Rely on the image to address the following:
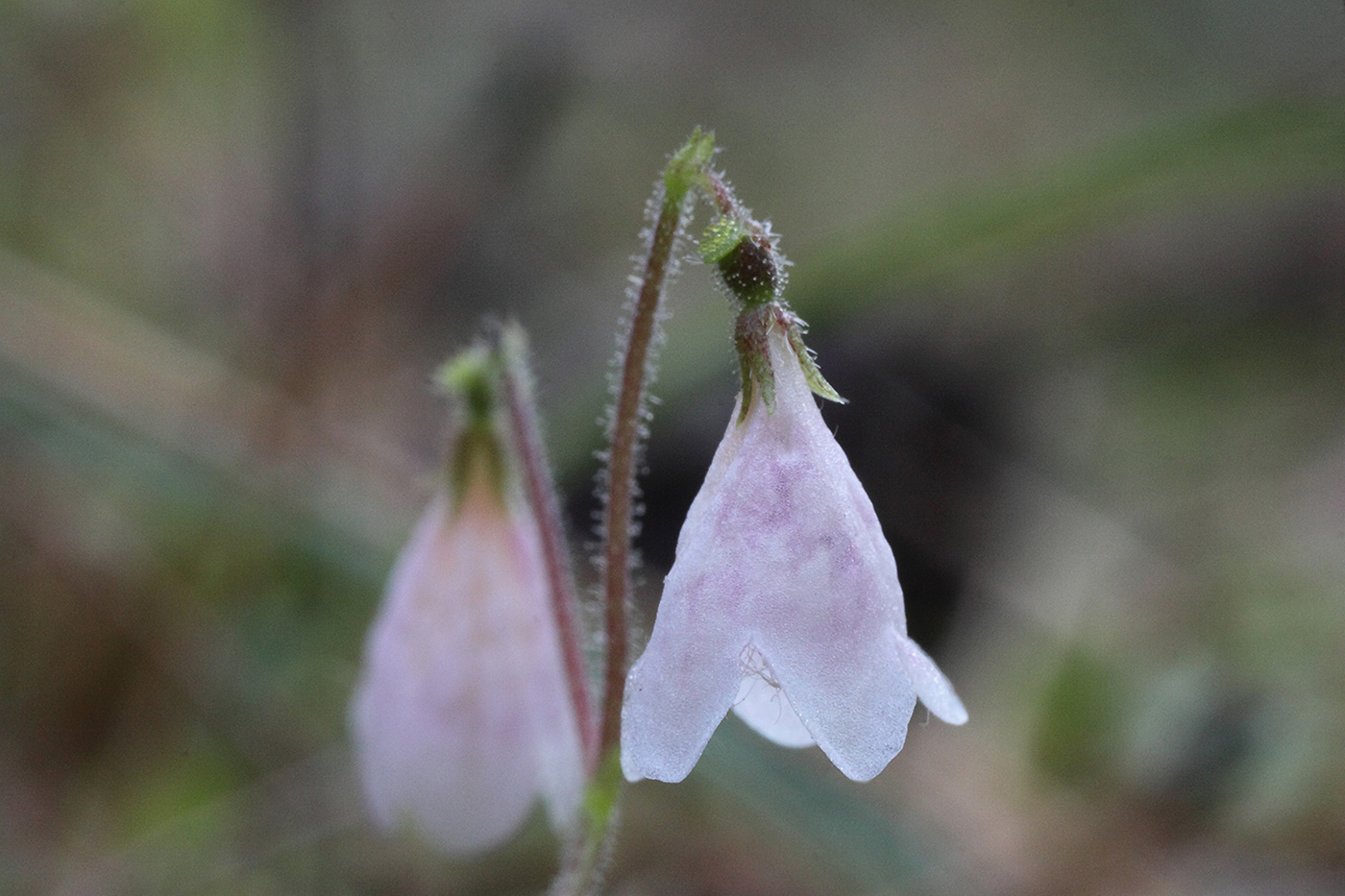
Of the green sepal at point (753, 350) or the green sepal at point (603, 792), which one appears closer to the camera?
the green sepal at point (753, 350)

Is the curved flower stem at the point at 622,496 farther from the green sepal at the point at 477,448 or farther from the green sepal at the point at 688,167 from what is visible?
the green sepal at the point at 477,448

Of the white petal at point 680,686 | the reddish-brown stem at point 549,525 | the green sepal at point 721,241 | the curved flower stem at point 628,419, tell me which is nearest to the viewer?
the white petal at point 680,686

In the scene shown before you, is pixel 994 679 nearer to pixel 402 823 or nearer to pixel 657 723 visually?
pixel 402 823

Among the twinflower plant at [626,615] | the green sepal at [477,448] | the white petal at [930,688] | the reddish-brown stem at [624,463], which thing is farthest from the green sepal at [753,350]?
the green sepal at [477,448]

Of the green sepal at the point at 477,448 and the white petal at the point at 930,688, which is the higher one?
the green sepal at the point at 477,448

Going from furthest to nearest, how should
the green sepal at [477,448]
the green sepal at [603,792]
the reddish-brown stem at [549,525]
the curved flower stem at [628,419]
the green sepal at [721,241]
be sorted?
the green sepal at [477,448], the reddish-brown stem at [549,525], the green sepal at [603,792], the curved flower stem at [628,419], the green sepal at [721,241]

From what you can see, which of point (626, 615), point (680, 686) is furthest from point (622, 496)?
point (680, 686)

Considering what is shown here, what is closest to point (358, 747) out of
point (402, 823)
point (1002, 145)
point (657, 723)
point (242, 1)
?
point (402, 823)
